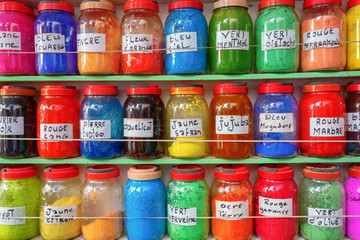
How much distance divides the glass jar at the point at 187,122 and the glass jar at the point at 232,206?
0.13 metres

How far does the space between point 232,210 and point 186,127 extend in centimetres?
32

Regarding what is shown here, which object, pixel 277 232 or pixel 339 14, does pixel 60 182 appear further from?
pixel 339 14

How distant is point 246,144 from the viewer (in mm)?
932

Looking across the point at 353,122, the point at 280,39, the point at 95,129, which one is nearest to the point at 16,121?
the point at 95,129

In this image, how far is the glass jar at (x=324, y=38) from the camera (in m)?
0.88

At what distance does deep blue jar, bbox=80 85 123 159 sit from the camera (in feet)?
3.03

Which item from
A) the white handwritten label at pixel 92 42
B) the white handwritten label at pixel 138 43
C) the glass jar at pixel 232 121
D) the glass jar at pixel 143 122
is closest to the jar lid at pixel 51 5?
the white handwritten label at pixel 92 42

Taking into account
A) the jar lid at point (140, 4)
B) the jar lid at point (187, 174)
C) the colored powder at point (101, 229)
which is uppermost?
the jar lid at point (140, 4)

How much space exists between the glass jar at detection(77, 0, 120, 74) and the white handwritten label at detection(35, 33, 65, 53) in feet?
0.21

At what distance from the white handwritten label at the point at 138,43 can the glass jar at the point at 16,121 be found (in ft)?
1.35

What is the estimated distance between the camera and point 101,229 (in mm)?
930

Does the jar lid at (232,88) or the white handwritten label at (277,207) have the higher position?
the jar lid at (232,88)

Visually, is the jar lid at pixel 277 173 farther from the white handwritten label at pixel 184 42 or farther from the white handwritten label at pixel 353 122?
the white handwritten label at pixel 184 42

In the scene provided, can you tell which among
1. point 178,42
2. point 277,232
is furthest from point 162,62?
point 277,232
